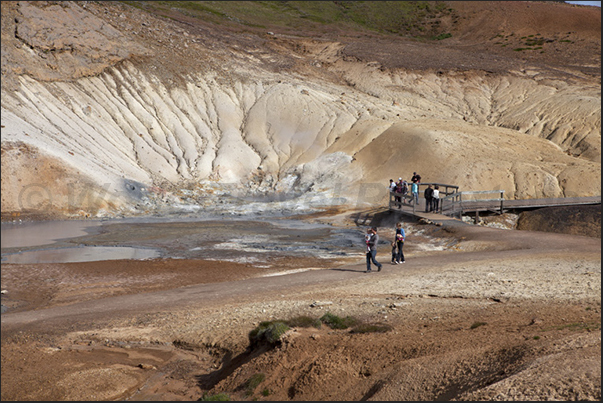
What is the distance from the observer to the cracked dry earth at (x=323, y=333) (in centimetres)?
823

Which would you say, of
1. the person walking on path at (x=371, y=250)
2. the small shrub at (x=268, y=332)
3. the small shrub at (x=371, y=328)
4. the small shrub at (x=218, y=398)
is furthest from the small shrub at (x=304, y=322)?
the person walking on path at (x=371, y=250)

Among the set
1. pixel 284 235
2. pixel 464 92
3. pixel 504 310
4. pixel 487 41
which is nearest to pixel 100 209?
pixel 284 235

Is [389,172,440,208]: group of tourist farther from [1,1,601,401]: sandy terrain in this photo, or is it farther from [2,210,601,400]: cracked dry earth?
[2,210,601,400]: cracked dry earth

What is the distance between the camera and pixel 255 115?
5172cm

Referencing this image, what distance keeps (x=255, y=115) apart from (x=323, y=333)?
139ft

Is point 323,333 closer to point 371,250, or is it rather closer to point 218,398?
point 218,398

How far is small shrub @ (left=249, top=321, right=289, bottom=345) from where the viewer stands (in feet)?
34.9

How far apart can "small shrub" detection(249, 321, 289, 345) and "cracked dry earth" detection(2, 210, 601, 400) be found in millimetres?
208

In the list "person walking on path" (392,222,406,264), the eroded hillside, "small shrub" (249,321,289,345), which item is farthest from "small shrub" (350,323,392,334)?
the eroded hillside

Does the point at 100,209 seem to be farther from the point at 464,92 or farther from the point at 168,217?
the point at 464,92

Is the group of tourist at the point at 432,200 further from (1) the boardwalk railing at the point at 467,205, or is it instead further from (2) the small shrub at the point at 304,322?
(2) the small shrub at the point at 304,322

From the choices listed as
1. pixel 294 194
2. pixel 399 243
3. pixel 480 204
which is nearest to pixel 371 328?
pixel 399 243

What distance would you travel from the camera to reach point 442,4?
97750 millimetres

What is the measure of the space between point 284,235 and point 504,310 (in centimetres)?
1759
